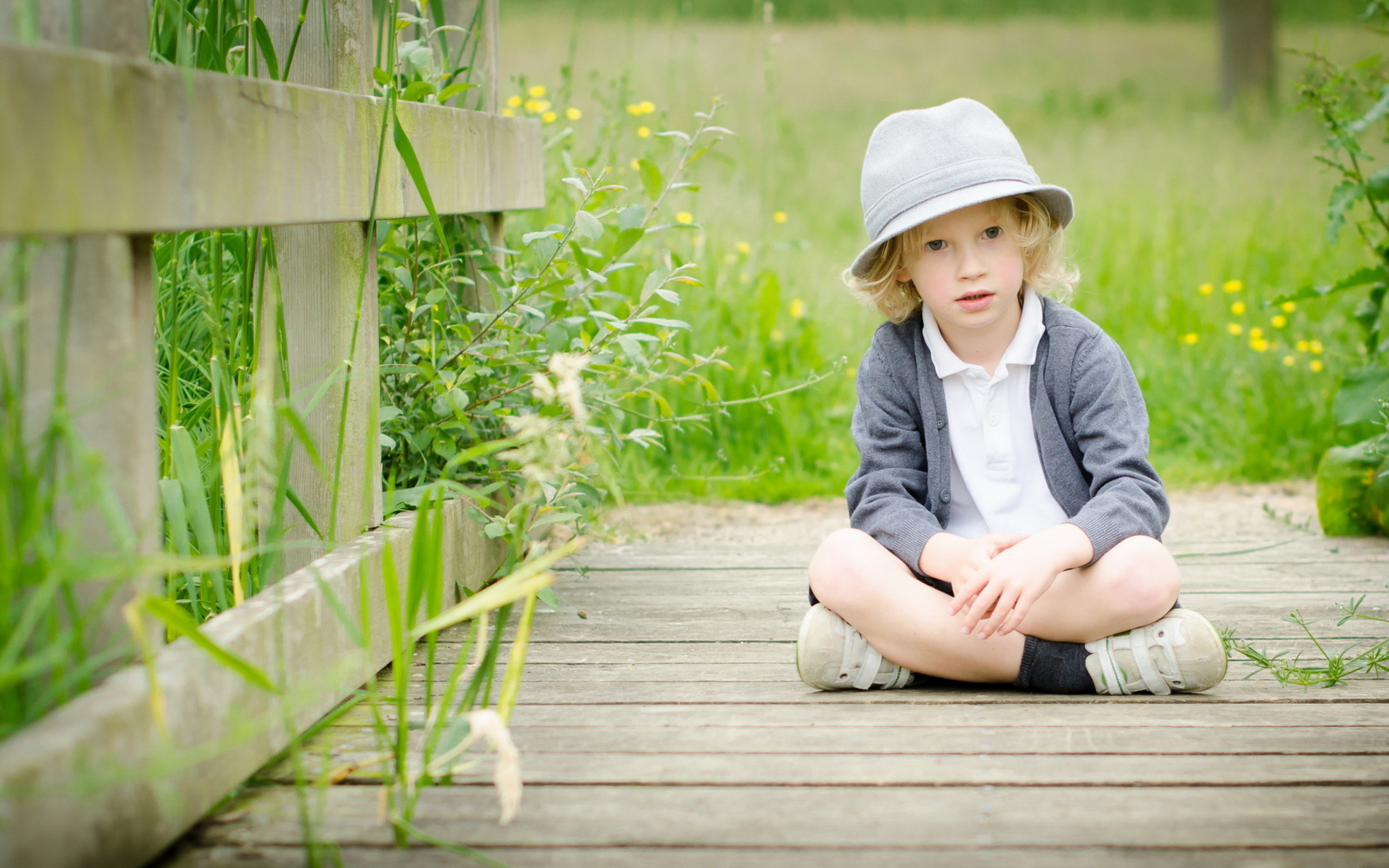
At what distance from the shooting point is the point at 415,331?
7.92 feet

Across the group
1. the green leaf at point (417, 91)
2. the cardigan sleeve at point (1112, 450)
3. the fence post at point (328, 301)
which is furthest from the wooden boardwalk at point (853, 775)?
the green leaf at point (417, 91)

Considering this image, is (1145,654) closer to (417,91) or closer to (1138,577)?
(1138,577)

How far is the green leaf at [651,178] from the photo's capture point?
2293mm

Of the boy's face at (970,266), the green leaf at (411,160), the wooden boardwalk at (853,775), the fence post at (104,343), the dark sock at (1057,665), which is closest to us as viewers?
the fence post at (104,343)

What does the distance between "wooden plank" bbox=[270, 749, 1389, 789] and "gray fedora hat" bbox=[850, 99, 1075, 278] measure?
873 mm

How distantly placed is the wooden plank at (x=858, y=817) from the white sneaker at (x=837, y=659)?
0.41m

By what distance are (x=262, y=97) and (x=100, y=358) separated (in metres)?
0.44

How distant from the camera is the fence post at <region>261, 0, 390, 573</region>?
1998 millimetres

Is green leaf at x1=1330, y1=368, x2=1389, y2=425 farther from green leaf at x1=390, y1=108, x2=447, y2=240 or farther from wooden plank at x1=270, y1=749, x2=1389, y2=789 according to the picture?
green leaf at x1=390, y1=108, x2=447, y2=240

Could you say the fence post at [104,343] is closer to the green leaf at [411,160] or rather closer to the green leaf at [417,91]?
the green leaf at [411,160]

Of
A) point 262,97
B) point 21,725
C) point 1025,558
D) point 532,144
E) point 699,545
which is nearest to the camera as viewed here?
point 21,725

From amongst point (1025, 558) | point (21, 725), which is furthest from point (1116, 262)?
point (21, 725)

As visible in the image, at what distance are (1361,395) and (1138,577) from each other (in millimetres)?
1478

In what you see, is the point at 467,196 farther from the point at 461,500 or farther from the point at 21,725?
the point at 21,725
